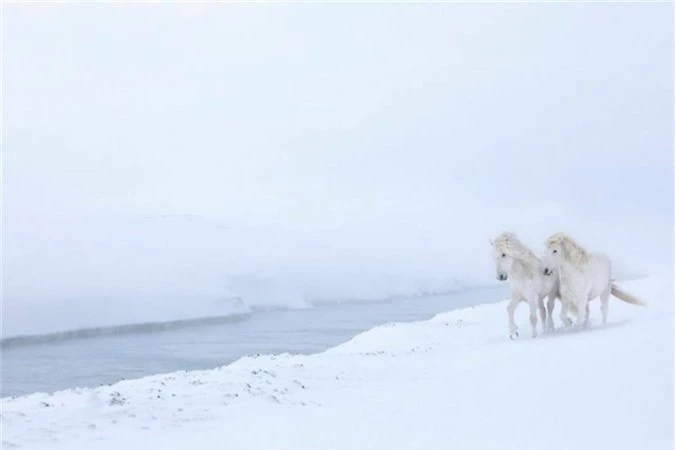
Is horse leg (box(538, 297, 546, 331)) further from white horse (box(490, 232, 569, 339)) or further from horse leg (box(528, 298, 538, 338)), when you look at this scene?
horse leg (box(528, 298, 538, 338))

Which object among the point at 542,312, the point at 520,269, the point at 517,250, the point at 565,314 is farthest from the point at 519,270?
the point at 565,314

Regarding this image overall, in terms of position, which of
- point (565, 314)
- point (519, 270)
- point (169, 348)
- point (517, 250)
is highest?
point (517, 250)

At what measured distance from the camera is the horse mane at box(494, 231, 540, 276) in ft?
34.6

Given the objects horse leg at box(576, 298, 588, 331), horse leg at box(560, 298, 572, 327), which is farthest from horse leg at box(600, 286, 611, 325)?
horse leg at box(576, 298, 588, 331)

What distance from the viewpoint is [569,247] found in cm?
1076

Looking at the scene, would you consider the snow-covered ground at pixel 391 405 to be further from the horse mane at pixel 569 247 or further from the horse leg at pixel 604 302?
the horse leg at pixel 604 302

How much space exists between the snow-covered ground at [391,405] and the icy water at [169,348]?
12.1ft

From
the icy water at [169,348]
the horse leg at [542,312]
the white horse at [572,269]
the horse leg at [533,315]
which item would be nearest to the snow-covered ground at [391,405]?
the horse leg at [533,315]

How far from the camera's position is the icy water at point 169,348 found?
456 inches

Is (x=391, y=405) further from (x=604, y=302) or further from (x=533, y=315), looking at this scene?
(x=604, y=302)

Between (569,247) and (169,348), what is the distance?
7.66 meters

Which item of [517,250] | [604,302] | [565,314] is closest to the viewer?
[517,250]

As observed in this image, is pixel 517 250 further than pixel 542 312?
No

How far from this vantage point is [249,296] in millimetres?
24562
